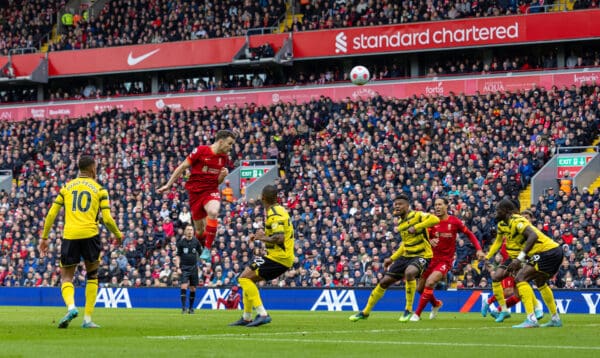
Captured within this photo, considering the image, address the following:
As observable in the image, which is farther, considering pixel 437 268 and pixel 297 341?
pixel 437 268

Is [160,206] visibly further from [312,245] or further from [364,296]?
[364,296]

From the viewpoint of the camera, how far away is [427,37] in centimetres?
4759

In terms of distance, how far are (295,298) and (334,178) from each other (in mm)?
7437

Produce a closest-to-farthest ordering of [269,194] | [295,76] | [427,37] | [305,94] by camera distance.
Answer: [269,194] < [427,37] < [305,94] < [295,76]

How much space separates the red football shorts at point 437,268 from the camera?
23.0 m

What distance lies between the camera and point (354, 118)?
43625mm

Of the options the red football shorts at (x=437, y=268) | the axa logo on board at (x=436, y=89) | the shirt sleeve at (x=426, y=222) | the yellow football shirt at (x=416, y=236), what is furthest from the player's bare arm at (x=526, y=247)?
the axa logo on board at (x=436, y=89)

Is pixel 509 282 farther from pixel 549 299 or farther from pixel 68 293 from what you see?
pixel 68 293

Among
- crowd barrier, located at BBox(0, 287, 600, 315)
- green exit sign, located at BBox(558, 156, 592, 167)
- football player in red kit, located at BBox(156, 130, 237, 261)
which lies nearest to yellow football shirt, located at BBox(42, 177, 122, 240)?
football player in red kit, located at BBox(156, 130, 237, 261)

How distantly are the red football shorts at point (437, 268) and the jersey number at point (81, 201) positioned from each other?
8335mm

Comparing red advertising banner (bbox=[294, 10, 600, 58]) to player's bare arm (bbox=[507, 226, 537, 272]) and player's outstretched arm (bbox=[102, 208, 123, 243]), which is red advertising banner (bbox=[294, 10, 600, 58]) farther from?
player's outstretched arm (bbox=[102, 208, 123, 243])

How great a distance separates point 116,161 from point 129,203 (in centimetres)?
470

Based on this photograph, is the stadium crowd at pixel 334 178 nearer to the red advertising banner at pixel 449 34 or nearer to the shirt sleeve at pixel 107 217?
the red advertising banner at pixel 449 34

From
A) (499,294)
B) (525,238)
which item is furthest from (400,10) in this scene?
(525,238)
